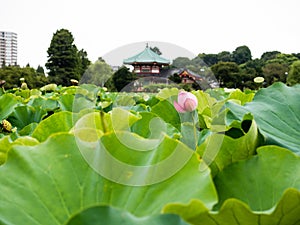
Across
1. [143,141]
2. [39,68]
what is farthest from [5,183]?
[39,68]

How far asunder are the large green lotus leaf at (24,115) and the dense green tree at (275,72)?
24.9 m

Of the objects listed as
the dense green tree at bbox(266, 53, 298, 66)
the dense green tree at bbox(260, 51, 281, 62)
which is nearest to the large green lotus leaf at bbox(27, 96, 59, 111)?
the dense green tree at bbox(266, 53, 298, 66)

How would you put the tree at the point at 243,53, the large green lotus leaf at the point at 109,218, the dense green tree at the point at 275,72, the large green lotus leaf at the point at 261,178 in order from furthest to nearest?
the tree at the point at 243,53, the dense green tree at the point at 275,72, the large green lotus leaf at the point at 261,178, the large green lotus leaf at the point at 109,218

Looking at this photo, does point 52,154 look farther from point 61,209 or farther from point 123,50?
point 123,50

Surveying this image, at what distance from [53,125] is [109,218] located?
356 millimetres

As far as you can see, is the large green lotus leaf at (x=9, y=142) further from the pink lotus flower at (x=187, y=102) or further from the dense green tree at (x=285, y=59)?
the dense green tree at (x=285, y=59)

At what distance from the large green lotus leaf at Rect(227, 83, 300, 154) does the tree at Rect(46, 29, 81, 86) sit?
2200cm

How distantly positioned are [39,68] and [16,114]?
31296mm

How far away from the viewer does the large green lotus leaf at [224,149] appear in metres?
0.48

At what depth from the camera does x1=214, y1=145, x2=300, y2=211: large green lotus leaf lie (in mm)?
416

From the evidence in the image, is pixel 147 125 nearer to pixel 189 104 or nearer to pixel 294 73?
pixel 189 104

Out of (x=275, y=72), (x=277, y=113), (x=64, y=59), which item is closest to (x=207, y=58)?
(x=277, y=113)

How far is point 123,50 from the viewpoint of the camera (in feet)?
2.45

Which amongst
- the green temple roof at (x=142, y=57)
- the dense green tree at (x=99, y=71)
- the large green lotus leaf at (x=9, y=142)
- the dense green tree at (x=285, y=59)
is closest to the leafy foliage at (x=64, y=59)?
the dense green tree at (x=285, y=59)
